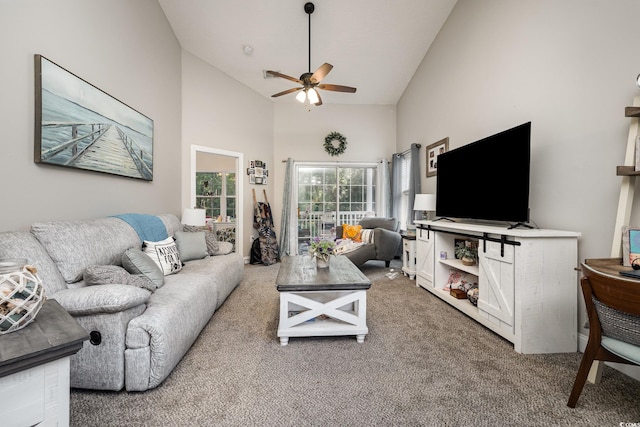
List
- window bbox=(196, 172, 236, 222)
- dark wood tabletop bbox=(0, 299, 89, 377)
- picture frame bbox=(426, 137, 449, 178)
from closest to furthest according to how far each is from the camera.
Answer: dark wood tabletop bbox=(0, 299, 89, 377), picture frame bbox=(426, 137, 449, 178), window bbox=(196, 172, 236, 222)

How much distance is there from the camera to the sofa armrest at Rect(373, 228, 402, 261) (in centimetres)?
450

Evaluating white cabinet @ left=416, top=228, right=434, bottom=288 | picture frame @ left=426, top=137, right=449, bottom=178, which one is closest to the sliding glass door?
picture frame @ left=426, top=137, right=449, bottom=178

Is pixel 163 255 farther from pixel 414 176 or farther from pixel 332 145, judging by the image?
pixel 332 145

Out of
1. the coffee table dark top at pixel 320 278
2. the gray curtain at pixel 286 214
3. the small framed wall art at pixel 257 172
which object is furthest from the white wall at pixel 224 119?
the coffee table dark top at pixel 320 278

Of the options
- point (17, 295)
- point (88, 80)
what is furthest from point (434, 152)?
point (17, 295)

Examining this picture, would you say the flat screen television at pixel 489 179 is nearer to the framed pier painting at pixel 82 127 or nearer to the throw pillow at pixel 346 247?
the throw pillow at pixel 346 247

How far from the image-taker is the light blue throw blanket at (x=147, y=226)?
2623 mm

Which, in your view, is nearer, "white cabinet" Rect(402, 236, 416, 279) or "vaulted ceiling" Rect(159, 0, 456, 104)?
"vaulted ceiling" Rect(159, 0, 456, 104)

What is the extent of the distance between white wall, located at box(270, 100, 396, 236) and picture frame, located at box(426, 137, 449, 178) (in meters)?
1.54

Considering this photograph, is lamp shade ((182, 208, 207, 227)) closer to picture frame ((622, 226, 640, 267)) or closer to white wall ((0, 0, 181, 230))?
white wall ((0, 0, 181, 230))

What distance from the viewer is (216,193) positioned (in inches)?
262

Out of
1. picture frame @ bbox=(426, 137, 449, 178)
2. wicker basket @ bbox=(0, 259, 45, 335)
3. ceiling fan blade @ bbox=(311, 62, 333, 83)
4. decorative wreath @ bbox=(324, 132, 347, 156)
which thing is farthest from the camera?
decorative wreath @ bbox=(324, 132, 347, 156)

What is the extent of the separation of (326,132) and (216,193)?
2924mm

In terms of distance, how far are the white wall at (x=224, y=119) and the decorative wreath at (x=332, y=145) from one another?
111 cm
